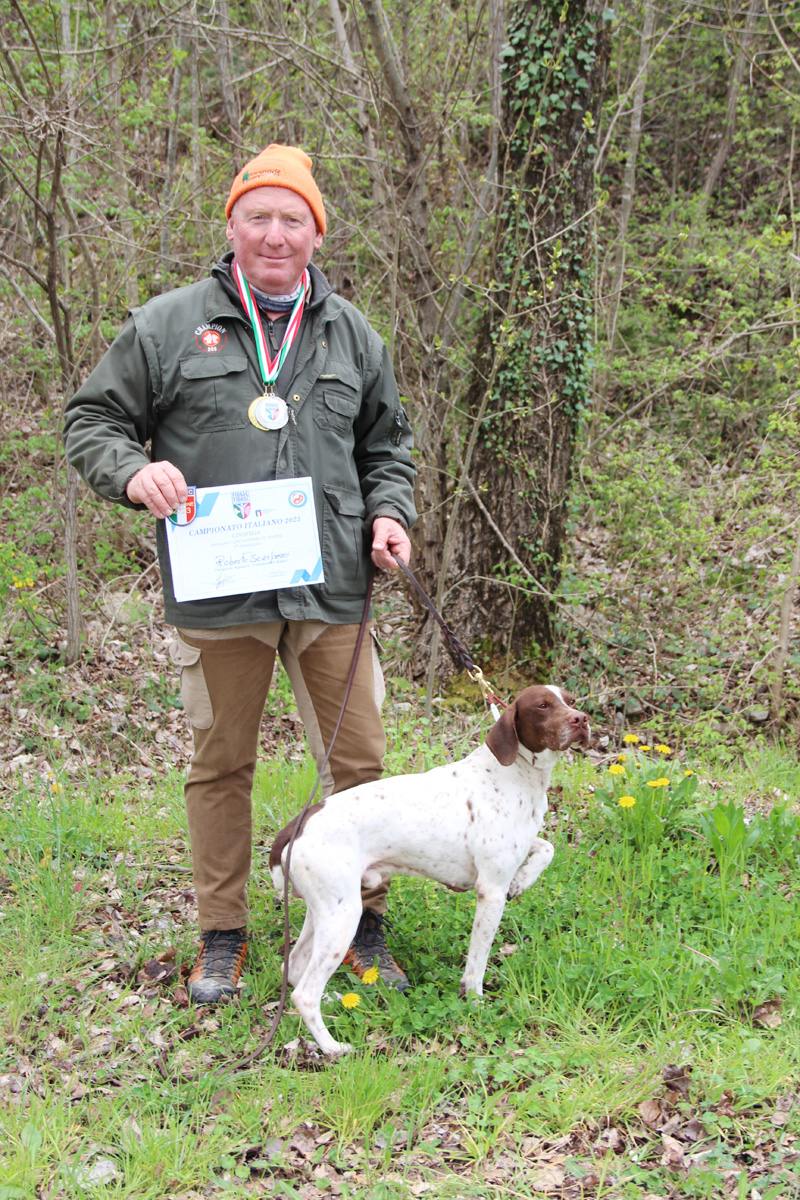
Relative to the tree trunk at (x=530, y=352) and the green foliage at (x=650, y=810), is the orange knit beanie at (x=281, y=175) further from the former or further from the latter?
the tree trunk at (x=530, y=352)

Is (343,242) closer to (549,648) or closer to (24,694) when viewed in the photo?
(549,648)

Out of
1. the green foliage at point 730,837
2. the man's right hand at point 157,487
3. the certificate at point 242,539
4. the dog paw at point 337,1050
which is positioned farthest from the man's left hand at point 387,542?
the green foliage at point 730,837

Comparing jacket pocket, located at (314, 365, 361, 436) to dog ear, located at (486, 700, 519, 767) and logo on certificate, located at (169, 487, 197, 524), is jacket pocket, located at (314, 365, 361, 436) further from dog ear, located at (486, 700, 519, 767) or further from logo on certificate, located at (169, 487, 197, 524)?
dog ear, located at (486, 700, 519, 767)

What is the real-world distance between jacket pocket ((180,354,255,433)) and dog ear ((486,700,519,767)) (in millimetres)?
1279

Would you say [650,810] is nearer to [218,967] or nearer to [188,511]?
[218,967]

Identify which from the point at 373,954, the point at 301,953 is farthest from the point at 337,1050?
the point at 373,954

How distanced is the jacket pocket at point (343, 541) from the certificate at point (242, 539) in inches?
4.1

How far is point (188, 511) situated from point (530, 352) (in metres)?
3.85

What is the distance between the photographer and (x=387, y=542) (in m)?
3.26

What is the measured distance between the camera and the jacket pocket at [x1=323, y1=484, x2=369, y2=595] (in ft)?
10.6

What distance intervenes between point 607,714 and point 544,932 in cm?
334

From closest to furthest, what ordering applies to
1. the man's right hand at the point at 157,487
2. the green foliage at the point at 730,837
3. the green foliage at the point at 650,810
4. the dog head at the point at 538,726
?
the man's right hand at the point at 157,487 < the dog head at the point at 538,726 < the green foliage at the point at 730,837 < the green foliage at the point at 650,810

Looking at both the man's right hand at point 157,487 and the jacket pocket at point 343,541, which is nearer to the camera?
the man's right hand at point 157,487

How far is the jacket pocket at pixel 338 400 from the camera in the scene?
10.5 ft
